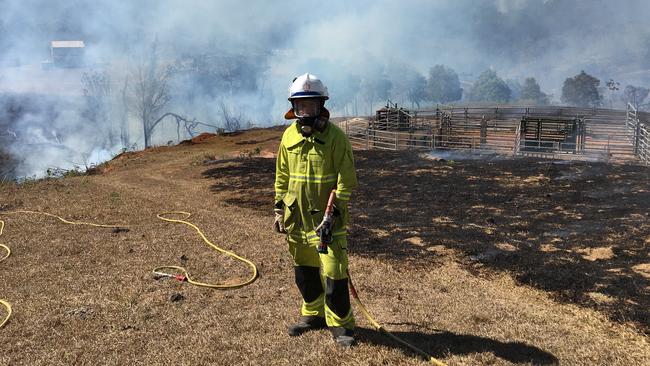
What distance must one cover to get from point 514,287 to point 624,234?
2886 millimetres

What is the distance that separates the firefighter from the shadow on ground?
1.06 ft

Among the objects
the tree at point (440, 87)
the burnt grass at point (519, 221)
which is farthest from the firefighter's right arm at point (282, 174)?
the tree at point (440, 87)

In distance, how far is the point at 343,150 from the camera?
12.6ft

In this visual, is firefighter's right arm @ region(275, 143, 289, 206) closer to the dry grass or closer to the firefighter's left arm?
the firefighter's left arm

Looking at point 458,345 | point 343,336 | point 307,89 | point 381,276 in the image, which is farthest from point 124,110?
point 458,345

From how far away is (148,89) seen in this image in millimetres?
44938

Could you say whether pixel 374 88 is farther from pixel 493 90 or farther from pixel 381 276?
pixel 381 276

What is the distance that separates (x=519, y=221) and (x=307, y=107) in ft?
19.7

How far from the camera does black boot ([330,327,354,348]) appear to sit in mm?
3934

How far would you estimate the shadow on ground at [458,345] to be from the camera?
382 cm

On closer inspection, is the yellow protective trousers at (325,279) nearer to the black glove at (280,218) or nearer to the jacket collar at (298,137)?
the black glove at (280,218)

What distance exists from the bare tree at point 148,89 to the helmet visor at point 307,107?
41500 millimetres

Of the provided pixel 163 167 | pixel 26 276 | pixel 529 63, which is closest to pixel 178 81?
pixel 163 167

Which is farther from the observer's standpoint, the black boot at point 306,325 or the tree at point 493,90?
the tree at point 493,90
